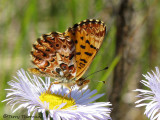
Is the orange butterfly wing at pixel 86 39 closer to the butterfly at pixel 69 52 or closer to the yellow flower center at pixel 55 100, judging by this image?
the butterfly at pixel 69 52

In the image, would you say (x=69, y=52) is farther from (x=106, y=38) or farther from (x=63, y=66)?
(x=106, y=38)

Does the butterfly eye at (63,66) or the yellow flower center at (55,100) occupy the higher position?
the butterfly eye at (63,66)

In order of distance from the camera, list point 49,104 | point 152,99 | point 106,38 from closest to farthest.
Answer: point 152,99 → point 49,104 → point 106,38

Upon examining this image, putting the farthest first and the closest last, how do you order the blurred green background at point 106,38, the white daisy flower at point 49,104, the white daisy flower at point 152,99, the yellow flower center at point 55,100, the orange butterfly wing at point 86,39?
the blurred green background at point 106,38, the orange butterfly wing at point 86,39, the yellow flower center at point 55,100, the white daisy flower at point 49,104, the white daisy flower at point 152,99

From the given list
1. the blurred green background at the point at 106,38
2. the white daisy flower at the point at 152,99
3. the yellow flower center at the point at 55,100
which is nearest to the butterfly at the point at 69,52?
the yellow flower center at the point at 55,100

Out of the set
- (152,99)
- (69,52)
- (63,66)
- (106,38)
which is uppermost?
(106,38)

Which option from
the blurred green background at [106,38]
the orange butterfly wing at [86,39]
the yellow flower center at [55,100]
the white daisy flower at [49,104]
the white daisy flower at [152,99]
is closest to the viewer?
the white daisy flower at [152,99]

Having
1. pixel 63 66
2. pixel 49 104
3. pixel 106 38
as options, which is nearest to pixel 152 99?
pixel 49 104

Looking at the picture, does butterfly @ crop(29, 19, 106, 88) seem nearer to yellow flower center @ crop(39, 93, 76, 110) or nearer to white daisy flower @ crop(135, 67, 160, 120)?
yellow flower center @ crop(39, 93, 76, 110)

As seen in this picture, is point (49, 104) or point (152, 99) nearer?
point (152, 99)
